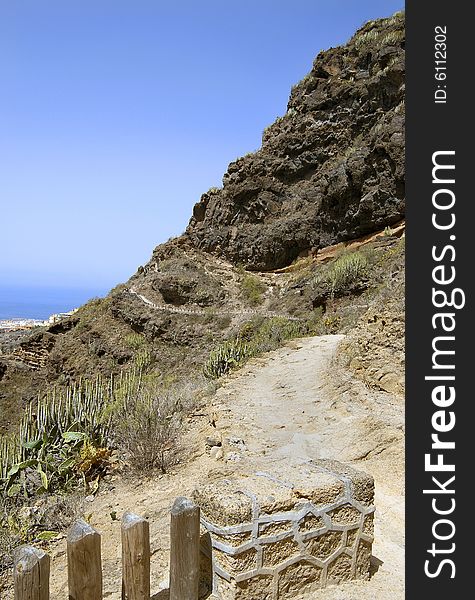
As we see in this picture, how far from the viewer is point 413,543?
2.62 metres

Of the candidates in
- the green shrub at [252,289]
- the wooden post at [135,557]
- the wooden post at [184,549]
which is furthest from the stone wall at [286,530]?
the green shrub at [252,289]

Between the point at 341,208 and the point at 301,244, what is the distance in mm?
2635

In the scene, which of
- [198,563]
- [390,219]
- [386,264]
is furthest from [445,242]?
[390,219]

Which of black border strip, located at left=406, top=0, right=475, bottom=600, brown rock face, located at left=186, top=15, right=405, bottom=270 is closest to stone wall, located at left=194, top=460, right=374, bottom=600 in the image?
Result: black border strip, located at left=406, top=0, right=475, bottom=600

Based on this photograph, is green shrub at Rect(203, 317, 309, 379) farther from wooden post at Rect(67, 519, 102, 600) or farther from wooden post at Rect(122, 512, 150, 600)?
wooden post at Rect(67, 519, 102, 600)

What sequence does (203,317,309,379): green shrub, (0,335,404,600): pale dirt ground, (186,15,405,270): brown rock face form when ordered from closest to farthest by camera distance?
(0,335,404,600): pale dirt ground < (203,317,309,379): green shrub < (186,15,405,270): brown rock face

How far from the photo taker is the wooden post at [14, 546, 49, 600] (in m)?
2.41

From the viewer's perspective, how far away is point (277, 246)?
84.2ft

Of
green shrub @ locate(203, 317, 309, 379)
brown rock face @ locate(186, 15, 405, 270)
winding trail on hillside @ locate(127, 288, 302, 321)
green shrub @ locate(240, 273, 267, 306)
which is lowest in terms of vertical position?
green shrub @ locate(203, 317, 309, 379)

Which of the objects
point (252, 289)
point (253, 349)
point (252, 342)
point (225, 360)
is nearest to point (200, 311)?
point (252, 289)

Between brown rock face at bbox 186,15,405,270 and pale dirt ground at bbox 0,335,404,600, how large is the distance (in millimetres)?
14847

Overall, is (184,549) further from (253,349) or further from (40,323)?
(40,323)

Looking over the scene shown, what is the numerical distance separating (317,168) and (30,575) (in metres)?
26.5

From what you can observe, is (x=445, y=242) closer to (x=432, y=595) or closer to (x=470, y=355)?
(x=470, y=355)
